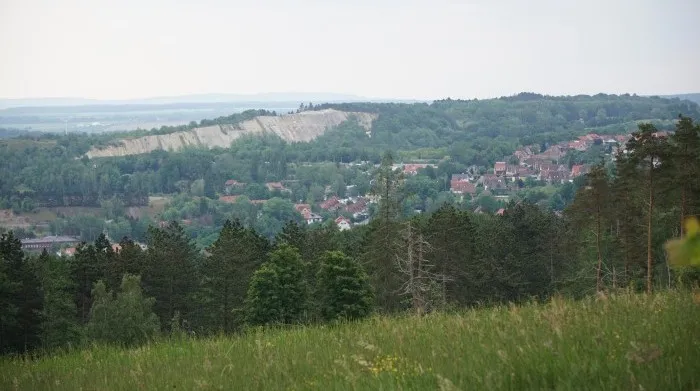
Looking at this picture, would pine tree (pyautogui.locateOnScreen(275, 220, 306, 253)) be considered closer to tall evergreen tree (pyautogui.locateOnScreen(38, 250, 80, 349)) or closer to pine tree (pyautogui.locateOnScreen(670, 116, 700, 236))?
tall evergreen tree (pyautogui.locateOnScreen(38, 250, 80, 349))

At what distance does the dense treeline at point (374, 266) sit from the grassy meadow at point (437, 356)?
1603cm

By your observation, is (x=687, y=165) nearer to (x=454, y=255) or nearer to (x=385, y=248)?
(x=385, y=248)

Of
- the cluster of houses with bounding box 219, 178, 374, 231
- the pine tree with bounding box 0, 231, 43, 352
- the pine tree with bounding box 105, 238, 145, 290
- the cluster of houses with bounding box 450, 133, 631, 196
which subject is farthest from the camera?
the cluster of houses with bounding box 450, 133, 631, 196

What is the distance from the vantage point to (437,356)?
19.0 feet

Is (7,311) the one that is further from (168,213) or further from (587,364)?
(168,213)

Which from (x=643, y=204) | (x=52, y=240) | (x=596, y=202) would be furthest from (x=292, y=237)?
(x=52, y=240)

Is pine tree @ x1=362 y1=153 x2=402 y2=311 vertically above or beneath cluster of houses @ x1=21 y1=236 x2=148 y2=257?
above

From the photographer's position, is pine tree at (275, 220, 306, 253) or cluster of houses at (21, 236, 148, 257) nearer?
pine tree at (275, 220, 306, 253)

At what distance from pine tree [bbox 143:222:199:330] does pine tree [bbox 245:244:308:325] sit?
11.5 metres

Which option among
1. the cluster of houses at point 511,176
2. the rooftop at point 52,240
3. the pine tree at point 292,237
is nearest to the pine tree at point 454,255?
the pine tree at point 292,237

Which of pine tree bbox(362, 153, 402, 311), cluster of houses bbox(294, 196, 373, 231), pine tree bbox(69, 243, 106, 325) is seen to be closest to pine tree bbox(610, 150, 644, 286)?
pine tree bbox(362, 153, 402, 311)

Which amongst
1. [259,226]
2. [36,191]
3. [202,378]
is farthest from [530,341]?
[36,191]

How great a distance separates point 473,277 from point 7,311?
75.5 feet

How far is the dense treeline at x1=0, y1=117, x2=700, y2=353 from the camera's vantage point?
2691 centimetres
